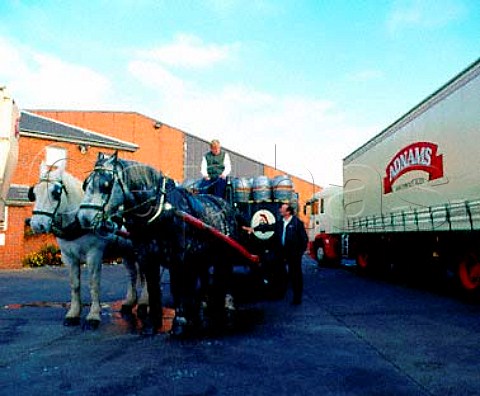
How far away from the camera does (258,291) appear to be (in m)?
9.57

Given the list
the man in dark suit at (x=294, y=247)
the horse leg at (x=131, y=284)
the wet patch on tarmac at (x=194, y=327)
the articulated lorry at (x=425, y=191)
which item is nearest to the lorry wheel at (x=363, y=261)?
Result: the articulated lorry at (x=425, y=191)

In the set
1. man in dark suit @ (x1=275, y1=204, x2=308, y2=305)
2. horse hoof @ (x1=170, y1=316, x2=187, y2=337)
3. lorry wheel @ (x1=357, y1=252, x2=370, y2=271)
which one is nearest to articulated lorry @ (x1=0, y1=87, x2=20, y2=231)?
horse hoof @ (x1=170, y1=316, x2=187, y2=337)

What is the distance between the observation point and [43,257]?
60.4ft

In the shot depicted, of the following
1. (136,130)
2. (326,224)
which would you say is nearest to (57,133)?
(136,130)

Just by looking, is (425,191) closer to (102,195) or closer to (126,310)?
(126,310)

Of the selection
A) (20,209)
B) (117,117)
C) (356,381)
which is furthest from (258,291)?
(117,117)

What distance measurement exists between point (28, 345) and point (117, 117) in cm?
3070

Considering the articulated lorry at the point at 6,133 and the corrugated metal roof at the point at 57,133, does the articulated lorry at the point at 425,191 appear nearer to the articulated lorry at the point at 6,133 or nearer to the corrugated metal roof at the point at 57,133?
the articulated lorry at the point at 6,133

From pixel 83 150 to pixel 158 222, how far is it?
18970 millimetres

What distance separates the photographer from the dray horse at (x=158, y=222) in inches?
175

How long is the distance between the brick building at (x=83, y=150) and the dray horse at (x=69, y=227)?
0.95 metres

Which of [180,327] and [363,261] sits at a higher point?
[363,261]

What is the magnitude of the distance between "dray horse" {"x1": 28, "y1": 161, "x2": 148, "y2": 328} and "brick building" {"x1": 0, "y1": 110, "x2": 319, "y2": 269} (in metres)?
0.95

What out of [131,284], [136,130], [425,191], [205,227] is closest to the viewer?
[205,227]
